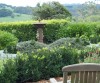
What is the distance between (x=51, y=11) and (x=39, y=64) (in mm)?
16619

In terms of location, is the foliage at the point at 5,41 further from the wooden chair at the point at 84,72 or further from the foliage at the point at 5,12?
the foliage at the point at 5,12

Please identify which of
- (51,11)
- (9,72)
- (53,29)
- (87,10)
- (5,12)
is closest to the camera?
(9,72)

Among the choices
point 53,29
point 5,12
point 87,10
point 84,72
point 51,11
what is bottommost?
point 53,29

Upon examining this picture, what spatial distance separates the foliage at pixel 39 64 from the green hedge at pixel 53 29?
8.76 metres

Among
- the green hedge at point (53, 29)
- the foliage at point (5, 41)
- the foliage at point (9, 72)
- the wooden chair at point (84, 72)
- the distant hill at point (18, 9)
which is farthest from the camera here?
the distant hill at point (18, 9)

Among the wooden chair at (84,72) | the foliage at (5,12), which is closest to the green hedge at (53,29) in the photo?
the foliage at (5,12)

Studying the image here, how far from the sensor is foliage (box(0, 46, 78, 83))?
7211 mm

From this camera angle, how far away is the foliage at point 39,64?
7211 millimetres

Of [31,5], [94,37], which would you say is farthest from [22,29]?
[31,5]

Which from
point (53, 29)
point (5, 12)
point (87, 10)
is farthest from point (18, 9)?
point (53, 29)

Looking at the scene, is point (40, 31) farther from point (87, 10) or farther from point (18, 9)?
point (87, 10)

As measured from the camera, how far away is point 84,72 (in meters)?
4.12

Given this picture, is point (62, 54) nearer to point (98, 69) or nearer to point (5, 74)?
point (5, 74)

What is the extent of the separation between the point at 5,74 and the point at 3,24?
10.9m
